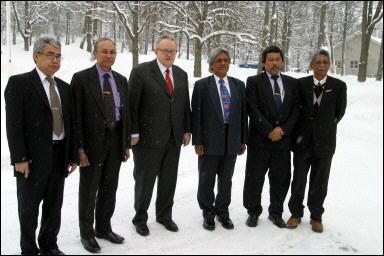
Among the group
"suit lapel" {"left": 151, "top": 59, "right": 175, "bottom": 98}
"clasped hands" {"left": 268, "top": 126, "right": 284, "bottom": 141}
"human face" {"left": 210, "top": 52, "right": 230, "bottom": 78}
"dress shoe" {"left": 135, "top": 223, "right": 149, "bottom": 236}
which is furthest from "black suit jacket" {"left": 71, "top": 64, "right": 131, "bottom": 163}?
"clasped hands" {"left": 268, "top": 126, "right": 284, "bottom": 141}

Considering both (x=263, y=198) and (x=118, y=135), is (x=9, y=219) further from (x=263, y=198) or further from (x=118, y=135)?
(x=263, y=198)

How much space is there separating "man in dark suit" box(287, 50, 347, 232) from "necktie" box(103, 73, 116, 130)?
2.35m

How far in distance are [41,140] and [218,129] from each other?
2018 mm

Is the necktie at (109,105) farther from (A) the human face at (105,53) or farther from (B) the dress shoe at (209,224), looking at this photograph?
(B) the dress shoe at (209,224)

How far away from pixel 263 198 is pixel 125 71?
15.5m

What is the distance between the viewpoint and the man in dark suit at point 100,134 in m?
3.38

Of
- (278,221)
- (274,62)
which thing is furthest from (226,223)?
(274,62)

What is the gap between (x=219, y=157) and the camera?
422 centimetres

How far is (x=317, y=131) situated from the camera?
13.5 feet

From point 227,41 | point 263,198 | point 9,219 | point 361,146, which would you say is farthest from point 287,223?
point 227,41

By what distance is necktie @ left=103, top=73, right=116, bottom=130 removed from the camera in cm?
344

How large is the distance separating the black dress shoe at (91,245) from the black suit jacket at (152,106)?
1181mm

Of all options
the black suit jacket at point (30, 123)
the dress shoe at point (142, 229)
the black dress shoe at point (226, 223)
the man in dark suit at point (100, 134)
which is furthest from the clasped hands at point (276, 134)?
the black suit jacket at point (30, 123)

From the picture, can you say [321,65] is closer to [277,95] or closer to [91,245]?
[277,95]
